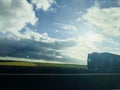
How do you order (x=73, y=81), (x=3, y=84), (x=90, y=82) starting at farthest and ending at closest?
(x=90, y=82) < (x=73, y=81) < (x=3, y=84)

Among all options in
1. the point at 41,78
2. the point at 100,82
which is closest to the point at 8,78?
the point at 41,78

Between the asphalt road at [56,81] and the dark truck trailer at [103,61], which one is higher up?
the dark truck trailer at [103,61]

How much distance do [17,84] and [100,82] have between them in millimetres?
6228

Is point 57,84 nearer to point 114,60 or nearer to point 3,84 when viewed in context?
point 3,84

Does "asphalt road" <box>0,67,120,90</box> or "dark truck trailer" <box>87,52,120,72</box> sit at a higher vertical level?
"dark truck trailer" <box>87,52,120,72</box>

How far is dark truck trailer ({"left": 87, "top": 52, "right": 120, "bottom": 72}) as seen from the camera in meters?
70.6

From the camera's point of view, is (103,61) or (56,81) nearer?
(56,81)

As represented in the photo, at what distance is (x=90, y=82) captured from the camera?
1475 cm

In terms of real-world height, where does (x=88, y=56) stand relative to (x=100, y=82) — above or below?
above

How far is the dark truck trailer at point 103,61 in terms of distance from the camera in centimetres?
7064

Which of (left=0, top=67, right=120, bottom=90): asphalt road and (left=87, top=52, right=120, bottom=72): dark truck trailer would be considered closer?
(left=0, top=67, right=120, bottom=90): asphalt road

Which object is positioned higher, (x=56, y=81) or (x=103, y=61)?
(x=103, y=61)

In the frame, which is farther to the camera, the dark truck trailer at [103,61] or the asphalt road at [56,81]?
the dark truck trailer at [103,61]

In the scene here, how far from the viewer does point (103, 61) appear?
2913 inches
